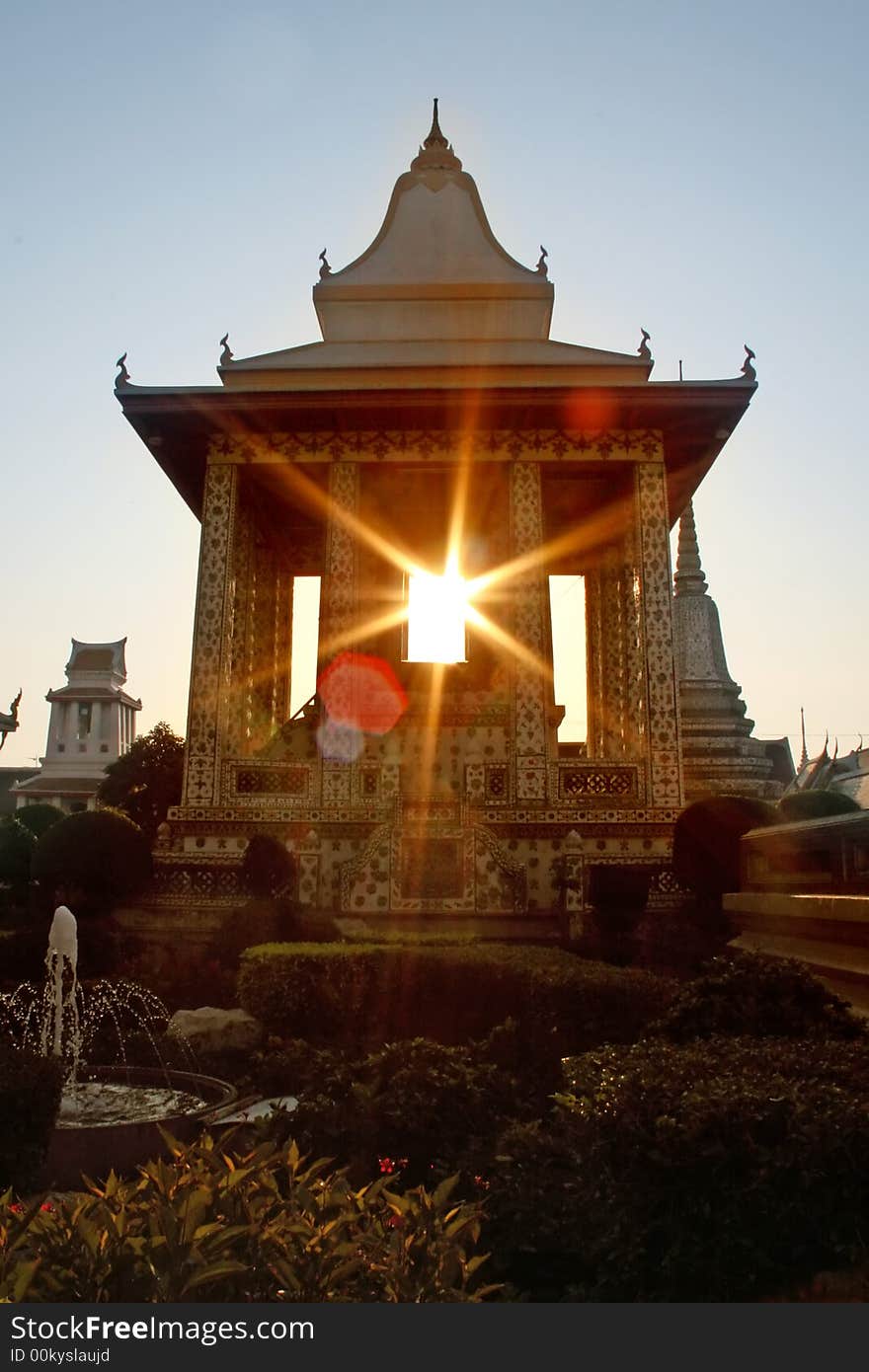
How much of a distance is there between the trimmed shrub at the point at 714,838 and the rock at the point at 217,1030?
749 centimetres

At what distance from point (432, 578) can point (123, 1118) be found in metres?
18.0

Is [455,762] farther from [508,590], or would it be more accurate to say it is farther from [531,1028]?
[531,1028]

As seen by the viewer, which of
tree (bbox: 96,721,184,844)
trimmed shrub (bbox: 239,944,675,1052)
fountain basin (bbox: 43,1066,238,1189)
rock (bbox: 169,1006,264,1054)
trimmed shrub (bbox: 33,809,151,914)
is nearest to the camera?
fountain basin (bbox: 43,1066,238,1189)

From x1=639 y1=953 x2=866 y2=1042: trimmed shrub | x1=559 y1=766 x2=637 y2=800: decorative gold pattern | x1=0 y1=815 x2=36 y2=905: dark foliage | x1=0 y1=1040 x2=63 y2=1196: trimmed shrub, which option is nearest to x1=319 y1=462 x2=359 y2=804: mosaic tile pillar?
x1=559 y1=766 x2=637 y2=800: decorative gold pattern

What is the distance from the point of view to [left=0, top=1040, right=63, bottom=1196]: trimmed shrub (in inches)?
187

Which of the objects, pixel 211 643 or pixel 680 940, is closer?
pixel 680 940

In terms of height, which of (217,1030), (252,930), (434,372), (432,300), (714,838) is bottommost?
(217,1030)

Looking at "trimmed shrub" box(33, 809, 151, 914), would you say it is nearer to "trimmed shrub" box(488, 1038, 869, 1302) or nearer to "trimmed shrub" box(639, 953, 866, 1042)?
"trimmed shrub" box(639, 953, 866, 1042)

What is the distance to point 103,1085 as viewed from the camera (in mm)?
7621

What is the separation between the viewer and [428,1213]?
300 cm

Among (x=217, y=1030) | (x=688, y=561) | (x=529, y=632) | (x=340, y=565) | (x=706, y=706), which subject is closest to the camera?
(x=217, y=1030)

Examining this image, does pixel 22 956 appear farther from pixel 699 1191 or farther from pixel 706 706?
pixel 706 706

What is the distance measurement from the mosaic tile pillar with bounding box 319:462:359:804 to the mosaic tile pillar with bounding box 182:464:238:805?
5.24ft

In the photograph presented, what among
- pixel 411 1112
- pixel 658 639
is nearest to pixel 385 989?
pixel 411 1112
